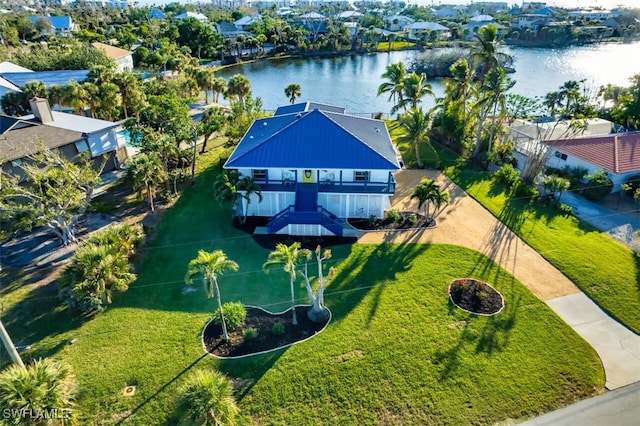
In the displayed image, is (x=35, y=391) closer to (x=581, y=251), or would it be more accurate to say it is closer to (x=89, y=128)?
(x=89, y=128)

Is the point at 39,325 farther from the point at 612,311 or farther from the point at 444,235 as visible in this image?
the point at 612,311

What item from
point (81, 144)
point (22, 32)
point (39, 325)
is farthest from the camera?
point (22, 32)

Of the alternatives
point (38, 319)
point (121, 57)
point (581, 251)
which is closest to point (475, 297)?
point (581, 251)

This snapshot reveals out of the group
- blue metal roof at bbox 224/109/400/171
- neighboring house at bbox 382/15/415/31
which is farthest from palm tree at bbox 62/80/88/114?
neighboring house at bbox 382/15/415/31

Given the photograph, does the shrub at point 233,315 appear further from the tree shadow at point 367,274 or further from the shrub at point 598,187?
the shrub at point 598,187

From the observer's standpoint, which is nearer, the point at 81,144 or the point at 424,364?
the point at 424,364

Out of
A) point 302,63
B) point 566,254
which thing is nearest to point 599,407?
point 566,254
